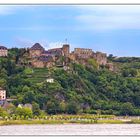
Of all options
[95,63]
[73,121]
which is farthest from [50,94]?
[95,63]

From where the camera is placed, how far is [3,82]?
49.5 m

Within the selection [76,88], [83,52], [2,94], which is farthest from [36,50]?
[2,94]

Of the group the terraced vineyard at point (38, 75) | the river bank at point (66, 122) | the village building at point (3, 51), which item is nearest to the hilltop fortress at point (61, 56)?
the terraced vineyard at point (38, 75)

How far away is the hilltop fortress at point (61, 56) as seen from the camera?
5394 centimetres

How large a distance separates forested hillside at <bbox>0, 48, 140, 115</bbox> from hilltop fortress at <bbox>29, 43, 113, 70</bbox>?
3.66 ft

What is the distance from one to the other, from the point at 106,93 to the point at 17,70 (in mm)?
5848

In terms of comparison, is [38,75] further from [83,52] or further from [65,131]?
[65,131]

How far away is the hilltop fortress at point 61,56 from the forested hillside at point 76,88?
1115mm

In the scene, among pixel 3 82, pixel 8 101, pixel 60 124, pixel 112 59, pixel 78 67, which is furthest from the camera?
pixel 112 59

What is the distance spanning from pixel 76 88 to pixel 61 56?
7477 mm

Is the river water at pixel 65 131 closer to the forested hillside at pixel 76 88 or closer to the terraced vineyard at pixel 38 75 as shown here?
the forested hillside at pixel 76 88

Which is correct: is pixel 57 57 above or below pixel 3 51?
below

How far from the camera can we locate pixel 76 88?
48.2 metres

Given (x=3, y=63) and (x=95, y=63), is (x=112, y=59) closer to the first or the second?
(x=95, y=63)
